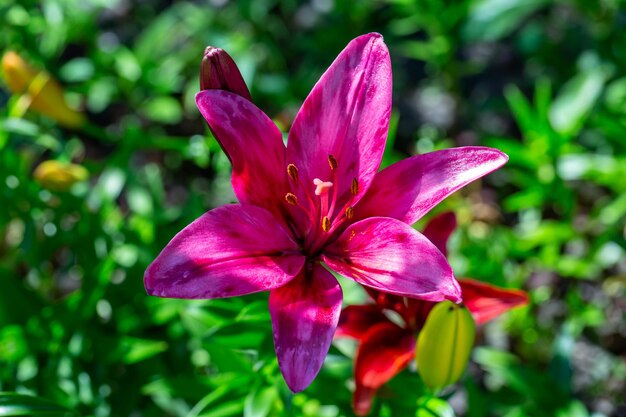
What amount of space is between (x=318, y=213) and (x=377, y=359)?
22 cm

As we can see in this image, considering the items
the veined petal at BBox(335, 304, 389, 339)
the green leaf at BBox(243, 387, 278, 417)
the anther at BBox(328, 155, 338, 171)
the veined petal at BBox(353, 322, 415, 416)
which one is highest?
the anther at BBox(328, 155, 338, 171)

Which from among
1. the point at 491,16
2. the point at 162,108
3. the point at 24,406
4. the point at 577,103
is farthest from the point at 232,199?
the point at 491,16

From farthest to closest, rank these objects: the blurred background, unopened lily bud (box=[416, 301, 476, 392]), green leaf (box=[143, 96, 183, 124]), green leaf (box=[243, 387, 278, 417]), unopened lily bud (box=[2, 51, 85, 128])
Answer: green leaf (box=[143, 96, 183, 124]) → unopened lily bud (box=[2, 51, 85, 128]) → the blurred background → green leaf (box=[243, 387, 278, 417]) → unopened lily bud (box=[416, 301, 476, 392])

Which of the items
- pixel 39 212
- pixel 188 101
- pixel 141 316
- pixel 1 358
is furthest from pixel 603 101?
pixel 1 358

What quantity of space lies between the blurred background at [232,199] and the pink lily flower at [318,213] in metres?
0.13

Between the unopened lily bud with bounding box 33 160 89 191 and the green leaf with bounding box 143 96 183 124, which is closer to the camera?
the unopened lily bud with bounding box 33 160 89 191

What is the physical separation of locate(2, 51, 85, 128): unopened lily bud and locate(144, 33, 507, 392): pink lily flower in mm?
794

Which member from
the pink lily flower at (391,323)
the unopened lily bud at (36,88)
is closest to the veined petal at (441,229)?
the pink lily flower at (391,323)

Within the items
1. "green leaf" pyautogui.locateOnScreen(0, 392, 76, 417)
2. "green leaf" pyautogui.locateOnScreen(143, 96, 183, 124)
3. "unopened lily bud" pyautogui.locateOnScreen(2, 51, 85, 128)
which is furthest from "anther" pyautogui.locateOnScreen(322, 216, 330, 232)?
"green leaf" pyautogui.locateOnScreen(143, 96, 183, 124)

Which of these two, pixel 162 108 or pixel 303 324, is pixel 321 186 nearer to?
pixel 303 324

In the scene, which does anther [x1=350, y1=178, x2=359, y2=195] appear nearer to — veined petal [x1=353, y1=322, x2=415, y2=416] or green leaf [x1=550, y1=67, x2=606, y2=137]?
veined petal [x1=353, y1=322, x2=415, y2=416]

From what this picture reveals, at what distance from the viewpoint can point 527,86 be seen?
237 cm

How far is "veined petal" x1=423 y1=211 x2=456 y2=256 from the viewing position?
3.75 ft

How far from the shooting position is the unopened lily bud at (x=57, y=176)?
1528mm
